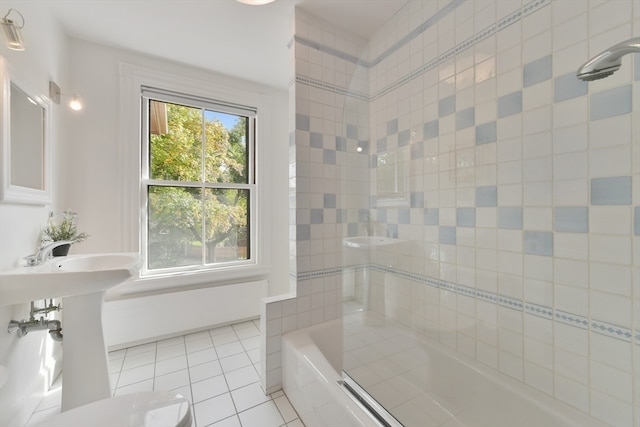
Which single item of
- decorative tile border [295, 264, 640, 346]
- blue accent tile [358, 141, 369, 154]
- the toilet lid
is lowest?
the toilet lid

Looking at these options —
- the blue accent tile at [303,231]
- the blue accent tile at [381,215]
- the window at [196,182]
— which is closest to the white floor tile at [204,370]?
the window at [196,182]

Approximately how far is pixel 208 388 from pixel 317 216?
4.15 ft

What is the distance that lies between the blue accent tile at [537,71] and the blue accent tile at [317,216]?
48.3 inches

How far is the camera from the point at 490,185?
1.22 meters

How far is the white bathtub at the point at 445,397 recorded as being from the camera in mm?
977

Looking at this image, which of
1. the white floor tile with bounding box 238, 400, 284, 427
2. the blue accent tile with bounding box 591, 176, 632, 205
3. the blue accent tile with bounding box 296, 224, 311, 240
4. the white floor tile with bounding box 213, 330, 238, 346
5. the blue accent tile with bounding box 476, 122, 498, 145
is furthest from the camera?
the white floor tile with bounding box 213, 330, 238, 346

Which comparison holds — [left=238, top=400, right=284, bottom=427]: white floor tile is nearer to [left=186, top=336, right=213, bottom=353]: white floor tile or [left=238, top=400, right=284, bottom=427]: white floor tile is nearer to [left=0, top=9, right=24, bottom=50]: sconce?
[left=186, top=336, right=213, bottom=353]: white floor tile

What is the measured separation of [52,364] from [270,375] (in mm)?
1368

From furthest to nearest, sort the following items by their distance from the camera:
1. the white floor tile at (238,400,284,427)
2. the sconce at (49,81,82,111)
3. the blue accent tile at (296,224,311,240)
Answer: the blue accent tile at (296,224,311,240), the sconce at (49,81,82,111), the white floor tile at (238,400,284,427)

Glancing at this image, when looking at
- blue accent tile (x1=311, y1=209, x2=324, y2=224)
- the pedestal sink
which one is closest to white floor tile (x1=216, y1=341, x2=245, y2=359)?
the pedestal sink

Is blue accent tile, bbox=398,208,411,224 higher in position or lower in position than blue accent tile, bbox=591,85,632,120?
lower

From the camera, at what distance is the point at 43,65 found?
58.2 inches

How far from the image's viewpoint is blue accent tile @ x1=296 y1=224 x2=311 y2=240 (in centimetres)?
166

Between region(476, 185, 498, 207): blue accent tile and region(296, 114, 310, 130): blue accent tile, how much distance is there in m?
1.09
